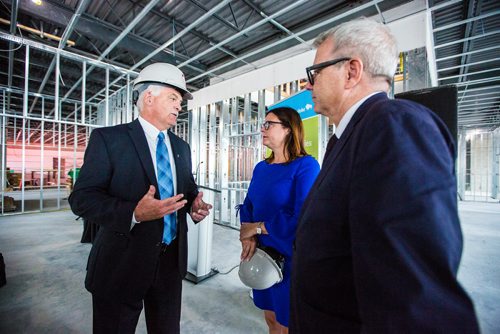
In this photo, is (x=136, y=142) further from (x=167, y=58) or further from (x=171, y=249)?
(x=167, y=58)

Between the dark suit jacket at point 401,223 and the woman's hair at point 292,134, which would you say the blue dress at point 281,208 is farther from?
the dark suit jacket at point 401,223

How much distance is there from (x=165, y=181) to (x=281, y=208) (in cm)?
73

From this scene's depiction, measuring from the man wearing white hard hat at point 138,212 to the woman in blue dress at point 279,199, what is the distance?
39 cm

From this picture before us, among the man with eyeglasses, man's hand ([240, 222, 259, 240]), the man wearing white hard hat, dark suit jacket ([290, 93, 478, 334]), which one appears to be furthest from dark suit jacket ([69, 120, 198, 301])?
dark suit jacket ([290, 93, 478, 334])

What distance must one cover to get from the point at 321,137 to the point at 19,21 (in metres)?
5.88

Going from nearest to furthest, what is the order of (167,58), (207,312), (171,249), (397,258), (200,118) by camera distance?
(397,258)
(171,249)
(207,312)
(167,58)
(200,118)

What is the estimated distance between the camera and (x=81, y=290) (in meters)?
2.68

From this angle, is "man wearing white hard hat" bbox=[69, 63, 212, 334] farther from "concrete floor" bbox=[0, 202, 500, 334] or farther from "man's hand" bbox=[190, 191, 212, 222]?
"concrete floor" bbox=[0, 202, 500, 334]

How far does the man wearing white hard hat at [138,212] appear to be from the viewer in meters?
1.13

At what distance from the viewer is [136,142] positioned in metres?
1.28

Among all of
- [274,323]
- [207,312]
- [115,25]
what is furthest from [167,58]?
[274,323]

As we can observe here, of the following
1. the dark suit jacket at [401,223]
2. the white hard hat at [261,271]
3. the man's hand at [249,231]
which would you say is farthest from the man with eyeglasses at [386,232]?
the man's hand at [249,231]

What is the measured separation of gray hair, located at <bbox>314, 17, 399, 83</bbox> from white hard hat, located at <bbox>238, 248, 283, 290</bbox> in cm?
110

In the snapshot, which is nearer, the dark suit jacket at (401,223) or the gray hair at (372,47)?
the dark suit jacket at (401,223)
